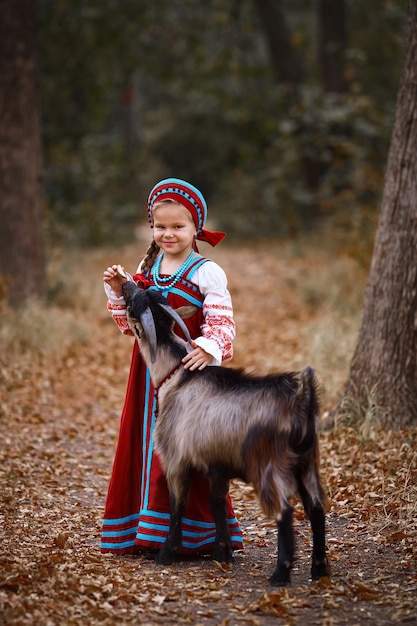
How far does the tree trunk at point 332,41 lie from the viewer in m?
15.4

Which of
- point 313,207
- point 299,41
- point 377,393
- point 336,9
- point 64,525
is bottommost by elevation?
point 64,525

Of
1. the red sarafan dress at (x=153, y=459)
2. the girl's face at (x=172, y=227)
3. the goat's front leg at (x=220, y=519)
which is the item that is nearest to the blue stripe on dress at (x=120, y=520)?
the red sarafan dress at (x=153, y=459)

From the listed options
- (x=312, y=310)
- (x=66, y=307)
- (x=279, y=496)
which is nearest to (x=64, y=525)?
(x=279, y=496)

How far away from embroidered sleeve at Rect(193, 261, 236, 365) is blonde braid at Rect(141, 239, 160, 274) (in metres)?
0.34

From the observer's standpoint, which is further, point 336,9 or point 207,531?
point 336,9

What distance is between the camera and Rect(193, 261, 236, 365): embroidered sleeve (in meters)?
3.83

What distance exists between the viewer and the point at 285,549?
3.54 meters

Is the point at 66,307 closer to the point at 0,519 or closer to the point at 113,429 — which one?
the point at 113,429

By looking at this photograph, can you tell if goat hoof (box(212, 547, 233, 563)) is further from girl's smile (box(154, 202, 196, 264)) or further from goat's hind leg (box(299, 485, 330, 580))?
girl's smile (box(154, 202, 196, 264))

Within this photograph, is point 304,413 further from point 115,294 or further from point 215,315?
point 115,294

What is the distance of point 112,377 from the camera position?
856cm

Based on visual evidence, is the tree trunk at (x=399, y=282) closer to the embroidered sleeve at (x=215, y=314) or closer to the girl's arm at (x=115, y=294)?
the embroidered sleeve at (x=215, y=314)

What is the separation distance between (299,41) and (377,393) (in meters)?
10.5

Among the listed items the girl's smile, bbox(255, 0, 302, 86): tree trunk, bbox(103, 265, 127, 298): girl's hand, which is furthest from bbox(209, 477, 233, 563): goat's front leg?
bbox(255, 0, 302, 86): tree trunk
